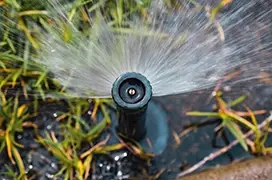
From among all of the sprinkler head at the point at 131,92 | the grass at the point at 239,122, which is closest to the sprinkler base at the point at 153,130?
the grass at the point at 239,122

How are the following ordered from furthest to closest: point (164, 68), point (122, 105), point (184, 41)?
point (184, 41) → point (164, 68) → point (122, 105)

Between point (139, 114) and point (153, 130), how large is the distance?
1.11 ft

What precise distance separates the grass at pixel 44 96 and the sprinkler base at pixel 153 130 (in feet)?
0.08

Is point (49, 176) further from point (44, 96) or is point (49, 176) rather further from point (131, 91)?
point (131, 91)

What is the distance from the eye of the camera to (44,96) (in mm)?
1926

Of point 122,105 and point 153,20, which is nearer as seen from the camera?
point 122,105

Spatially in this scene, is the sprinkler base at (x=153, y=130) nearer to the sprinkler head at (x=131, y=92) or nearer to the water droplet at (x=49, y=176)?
the water droplet at (x=49, y=176)

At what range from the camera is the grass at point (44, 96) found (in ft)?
6.16

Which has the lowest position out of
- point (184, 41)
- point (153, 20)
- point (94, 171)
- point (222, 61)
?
point (94, 171)

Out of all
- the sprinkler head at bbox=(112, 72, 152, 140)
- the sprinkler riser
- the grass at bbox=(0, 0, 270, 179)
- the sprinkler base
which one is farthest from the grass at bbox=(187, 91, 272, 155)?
the sprinkler head at bbox=(112, 72, 152, 140)

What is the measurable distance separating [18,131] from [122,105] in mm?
612

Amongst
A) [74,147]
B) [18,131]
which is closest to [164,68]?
[74,147]

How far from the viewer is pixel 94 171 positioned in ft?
6.22

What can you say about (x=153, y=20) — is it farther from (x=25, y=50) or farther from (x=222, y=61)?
(x=25, y=50)
